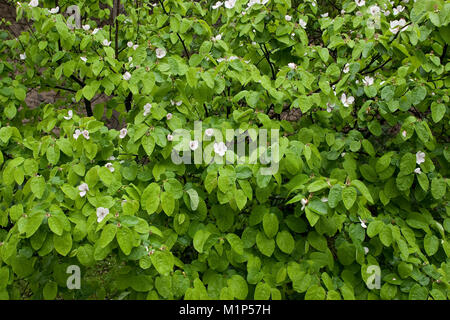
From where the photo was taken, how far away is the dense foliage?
1.31 meters

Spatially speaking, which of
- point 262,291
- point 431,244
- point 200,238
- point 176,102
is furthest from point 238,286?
point 431,244

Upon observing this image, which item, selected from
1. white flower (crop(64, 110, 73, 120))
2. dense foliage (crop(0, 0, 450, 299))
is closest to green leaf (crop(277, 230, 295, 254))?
dense foliage (crop(0, 0, 450, 299))

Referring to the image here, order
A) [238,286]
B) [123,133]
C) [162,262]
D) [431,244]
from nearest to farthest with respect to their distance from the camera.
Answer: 1. [162,262]
2. [238,286]
3. [123,133]
4. [431,244]

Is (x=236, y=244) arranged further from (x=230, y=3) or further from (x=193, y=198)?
(x=230, y=3)

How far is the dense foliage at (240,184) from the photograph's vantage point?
1.31 metres

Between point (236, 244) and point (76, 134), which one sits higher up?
→ point (76, 134)

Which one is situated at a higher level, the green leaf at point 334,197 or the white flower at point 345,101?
the white flower at point 345,101

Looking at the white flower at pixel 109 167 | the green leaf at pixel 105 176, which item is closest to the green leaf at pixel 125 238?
the green leaf at pixel 105 176

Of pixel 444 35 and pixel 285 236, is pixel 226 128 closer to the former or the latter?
pixel 285 236

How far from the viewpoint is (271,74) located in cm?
206

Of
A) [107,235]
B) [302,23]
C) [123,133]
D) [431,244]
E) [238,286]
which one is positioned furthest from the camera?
[302,23]

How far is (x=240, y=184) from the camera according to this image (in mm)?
1338

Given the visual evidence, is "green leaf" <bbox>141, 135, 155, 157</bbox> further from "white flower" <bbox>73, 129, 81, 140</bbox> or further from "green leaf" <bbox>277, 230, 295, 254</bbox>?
"green leaf" <bbox>277, 230, 295, 254</bbox>

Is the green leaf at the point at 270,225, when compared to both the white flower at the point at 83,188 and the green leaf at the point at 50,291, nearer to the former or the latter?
the white flower at the point at 83,188
